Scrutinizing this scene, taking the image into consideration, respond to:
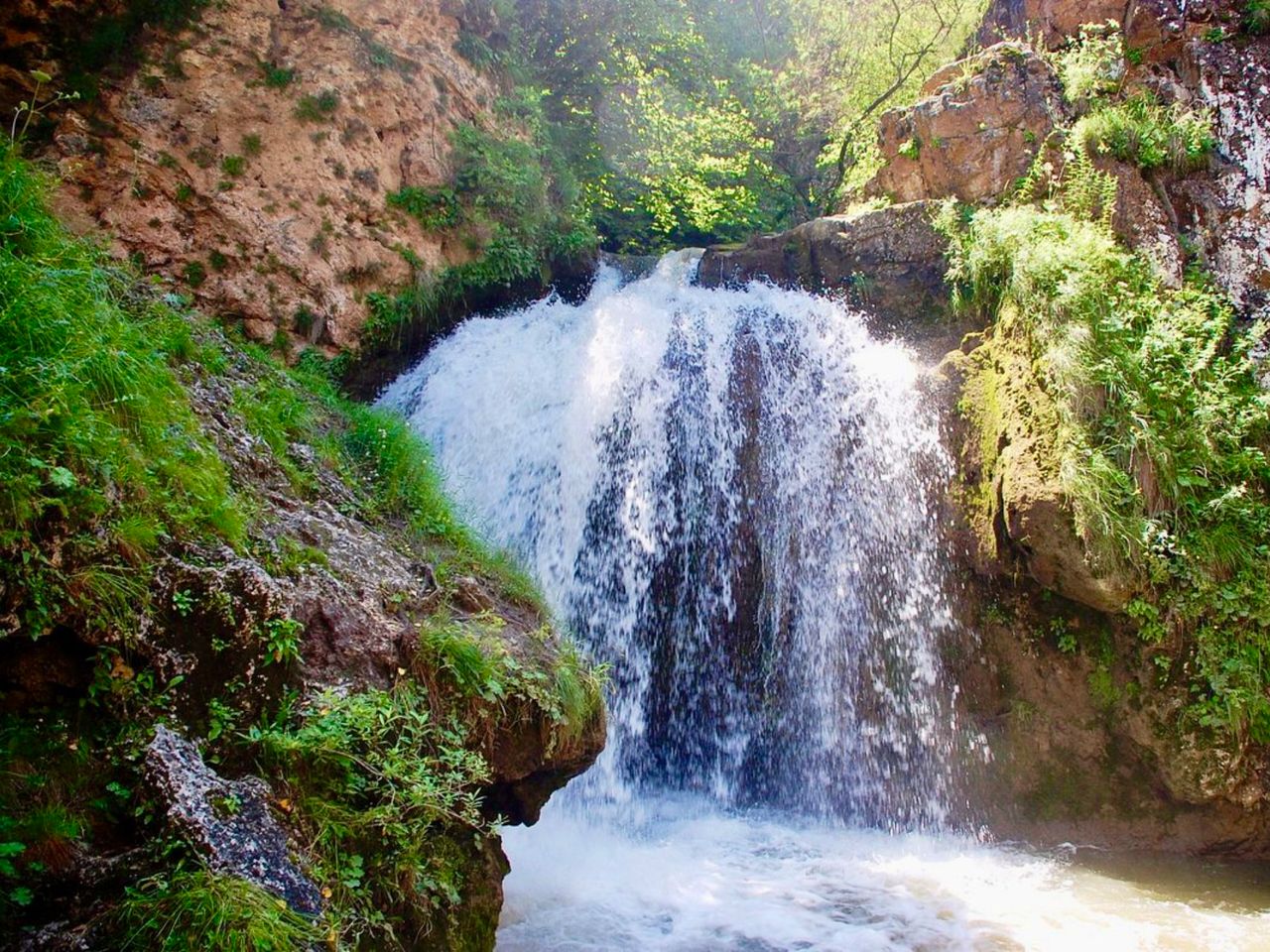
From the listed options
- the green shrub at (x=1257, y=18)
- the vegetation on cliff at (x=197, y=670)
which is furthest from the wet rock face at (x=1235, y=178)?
the vegetation on cliff at (x=197, y=670)

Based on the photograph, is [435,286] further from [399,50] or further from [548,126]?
[548,126]

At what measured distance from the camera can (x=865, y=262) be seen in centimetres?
934

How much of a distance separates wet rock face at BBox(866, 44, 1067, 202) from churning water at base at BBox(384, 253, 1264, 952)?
2101 mm

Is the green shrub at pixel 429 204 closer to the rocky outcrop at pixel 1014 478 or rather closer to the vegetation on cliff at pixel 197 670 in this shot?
the vegetation on cliff at pixel 197 670

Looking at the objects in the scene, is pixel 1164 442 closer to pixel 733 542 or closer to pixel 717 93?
pixel 733 542

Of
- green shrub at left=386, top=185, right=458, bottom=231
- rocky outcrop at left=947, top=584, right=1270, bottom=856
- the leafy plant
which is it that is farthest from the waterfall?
the leafy plant

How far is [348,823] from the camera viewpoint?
303cm

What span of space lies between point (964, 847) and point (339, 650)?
513 centimetres

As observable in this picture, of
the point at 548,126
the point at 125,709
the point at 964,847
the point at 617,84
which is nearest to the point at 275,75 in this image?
the point at 548,126

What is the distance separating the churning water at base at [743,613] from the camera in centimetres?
511

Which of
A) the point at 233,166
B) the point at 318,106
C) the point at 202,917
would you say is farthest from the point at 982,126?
the point at 202,917

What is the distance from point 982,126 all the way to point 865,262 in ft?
6.32

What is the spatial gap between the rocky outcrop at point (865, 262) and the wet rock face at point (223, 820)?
8021 mm

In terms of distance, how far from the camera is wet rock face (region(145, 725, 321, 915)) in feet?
8.32
